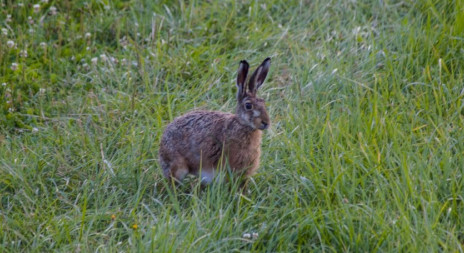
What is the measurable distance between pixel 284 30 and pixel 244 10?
0.59 metres

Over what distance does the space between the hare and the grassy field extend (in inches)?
5.7

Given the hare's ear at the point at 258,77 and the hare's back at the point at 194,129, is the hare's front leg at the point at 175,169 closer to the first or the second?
the hare's back at the point at 194,129

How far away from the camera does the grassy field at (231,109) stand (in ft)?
13.6

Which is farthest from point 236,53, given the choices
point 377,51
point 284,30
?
point 377,51

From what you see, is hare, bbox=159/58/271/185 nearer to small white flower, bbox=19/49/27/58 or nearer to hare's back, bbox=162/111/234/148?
hare's back, bbox=162/111/234/148

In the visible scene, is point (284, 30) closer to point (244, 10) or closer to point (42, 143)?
point (244, 10)

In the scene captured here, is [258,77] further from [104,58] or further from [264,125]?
[104,58]

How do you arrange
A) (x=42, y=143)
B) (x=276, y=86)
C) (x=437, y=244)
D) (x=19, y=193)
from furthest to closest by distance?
(x=276, y=86)
(x=42, y=143)
(x=19, y=193)
(x=437, y=244)

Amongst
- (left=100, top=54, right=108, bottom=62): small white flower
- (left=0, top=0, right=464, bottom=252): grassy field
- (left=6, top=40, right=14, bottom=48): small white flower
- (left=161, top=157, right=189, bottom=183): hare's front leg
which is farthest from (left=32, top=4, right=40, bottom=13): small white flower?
(left=161, top=157, right=189, bottom=183): hare's front leg

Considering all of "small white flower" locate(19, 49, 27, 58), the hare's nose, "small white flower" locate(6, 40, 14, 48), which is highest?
the hare's nose

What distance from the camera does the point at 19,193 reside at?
4.82 m

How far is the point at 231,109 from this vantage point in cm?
585

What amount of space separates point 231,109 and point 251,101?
42.4 inches

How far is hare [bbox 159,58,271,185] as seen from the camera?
4820 millimetres
